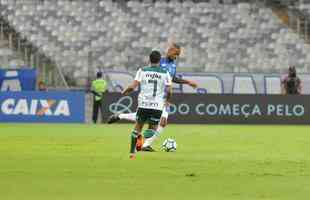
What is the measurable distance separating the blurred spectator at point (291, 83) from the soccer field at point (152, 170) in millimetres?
15834

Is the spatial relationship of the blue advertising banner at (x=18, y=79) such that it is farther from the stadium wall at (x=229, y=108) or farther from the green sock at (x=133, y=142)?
the green sock at (x=133, y=142)

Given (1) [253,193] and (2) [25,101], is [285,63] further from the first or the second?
(1) [253,193]

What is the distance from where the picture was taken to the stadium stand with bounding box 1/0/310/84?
148 feet

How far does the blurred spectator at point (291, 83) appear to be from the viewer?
39.9 meters

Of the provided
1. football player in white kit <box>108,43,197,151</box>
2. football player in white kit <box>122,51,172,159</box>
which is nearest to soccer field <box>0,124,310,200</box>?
football player in white kit <box>108,43,197,151</box>

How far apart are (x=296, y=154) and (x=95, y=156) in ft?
13.8

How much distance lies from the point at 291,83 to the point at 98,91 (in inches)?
328

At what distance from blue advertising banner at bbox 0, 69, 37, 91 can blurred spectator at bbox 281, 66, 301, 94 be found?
10899mm

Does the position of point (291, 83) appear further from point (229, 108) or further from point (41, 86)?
point (41, 86)

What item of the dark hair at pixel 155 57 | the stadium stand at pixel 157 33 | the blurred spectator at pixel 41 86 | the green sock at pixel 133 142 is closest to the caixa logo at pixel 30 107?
the blurred spectator at pixel 41 86

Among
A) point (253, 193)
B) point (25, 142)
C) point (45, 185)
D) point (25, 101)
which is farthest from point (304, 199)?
point (25, 101)

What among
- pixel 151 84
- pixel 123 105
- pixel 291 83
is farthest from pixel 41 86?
pixel 151 84

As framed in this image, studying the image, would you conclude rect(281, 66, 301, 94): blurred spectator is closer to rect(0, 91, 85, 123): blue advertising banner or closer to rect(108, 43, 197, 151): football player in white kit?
rect(0, 91, 85, 123): blue advertising banner

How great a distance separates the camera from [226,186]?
491 inches
